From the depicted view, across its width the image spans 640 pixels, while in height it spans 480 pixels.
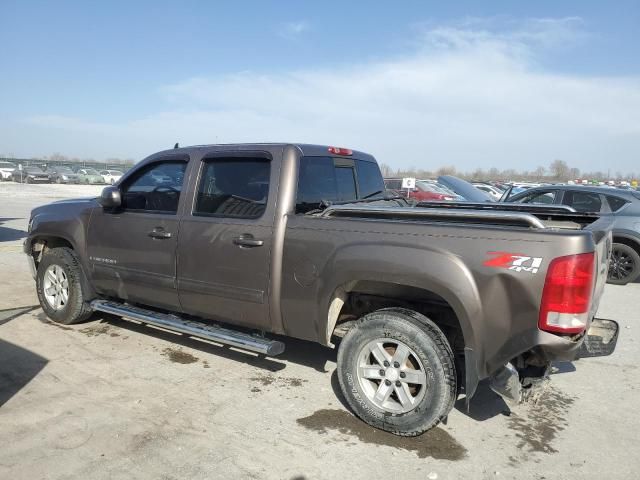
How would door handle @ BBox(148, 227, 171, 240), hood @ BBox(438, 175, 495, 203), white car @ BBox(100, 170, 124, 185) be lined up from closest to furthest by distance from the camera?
door handle @ BBox(148, 227, 171, 240) < hood @ BBox(438, 175, 495, 203) < white car @ BBox(100, 170, 124, 185)

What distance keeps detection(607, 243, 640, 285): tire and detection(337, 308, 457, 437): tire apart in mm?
6948

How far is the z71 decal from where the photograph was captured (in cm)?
280

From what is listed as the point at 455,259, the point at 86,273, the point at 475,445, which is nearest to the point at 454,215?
the point at 455,259

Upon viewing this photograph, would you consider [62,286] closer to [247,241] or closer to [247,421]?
[247,241]

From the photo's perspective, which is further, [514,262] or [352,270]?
[352,270]

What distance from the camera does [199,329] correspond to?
14.0ft

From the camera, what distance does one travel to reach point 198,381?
4.11m

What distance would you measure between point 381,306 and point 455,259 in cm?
95

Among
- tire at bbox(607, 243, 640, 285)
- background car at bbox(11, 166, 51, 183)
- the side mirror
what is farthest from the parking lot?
background car at bbox(11, 166, 51, 183)

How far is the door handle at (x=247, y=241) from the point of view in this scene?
3.82 metres

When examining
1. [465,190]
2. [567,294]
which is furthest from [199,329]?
[465,190]

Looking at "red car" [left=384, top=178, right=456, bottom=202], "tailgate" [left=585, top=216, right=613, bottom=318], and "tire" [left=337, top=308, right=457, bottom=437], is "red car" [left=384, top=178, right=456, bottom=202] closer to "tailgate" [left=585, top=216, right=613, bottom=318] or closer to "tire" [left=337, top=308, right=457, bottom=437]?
"tailgate" [left=585, top=216, right=613, bottom=318]

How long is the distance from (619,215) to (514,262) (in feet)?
23.4

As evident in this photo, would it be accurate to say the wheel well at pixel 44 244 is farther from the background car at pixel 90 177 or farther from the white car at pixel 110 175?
the white car at pixel 110 175
